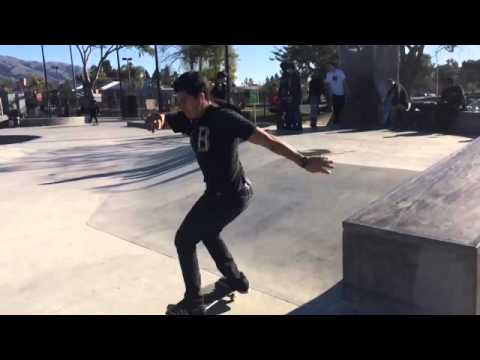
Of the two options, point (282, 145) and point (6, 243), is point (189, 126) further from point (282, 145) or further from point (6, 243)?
point (6, 243)

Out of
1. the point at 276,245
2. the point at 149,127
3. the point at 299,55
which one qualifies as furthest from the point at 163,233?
the point at 299,55

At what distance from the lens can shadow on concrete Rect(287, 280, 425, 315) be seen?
306 centimetres

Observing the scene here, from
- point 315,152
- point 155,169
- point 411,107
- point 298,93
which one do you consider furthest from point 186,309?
point 411,107

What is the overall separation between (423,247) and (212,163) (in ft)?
4.93

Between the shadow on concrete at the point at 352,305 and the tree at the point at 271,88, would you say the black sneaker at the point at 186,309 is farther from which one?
the tree at the point at 271,88

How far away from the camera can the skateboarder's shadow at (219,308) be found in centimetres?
339

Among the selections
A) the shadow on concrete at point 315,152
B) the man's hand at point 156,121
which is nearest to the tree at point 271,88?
the shadow on concrete at point 315,152

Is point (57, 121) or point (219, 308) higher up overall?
point (57, 121)

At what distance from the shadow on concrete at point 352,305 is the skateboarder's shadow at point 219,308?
51 centimetres

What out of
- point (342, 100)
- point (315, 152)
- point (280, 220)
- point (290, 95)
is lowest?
point (280, 220)

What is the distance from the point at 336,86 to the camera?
39.7 ft

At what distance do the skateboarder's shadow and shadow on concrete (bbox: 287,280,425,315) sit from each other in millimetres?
510

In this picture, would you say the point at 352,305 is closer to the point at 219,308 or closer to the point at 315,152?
the point at 219,308

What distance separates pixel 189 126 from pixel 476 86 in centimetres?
9252
